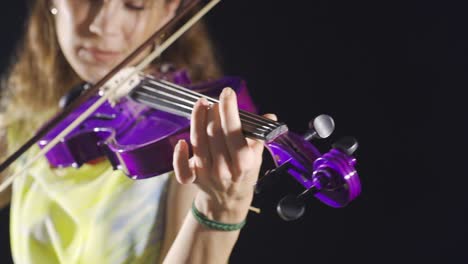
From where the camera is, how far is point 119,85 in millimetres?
1136

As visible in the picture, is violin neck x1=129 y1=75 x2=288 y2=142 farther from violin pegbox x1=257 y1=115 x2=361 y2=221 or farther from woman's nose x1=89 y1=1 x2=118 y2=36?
woman's nose x1=89 y1=1 x2=118 y2=36

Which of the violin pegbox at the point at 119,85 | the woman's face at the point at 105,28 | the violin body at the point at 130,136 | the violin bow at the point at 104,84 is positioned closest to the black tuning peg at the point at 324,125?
the violin body at the point at 130,136

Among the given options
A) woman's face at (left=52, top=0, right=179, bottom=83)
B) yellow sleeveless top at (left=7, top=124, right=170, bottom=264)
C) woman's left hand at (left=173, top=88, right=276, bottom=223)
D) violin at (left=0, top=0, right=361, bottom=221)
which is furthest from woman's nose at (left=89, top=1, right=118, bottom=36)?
woman's left hand at (left=173, top=88, right=276, bottom=223)

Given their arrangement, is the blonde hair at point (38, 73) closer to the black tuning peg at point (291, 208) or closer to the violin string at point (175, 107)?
the violin string at point (175, 107)

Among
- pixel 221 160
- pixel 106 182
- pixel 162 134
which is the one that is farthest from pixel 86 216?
pixel 221 160

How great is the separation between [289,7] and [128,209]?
1.77 ft

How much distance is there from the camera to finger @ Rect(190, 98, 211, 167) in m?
0.84

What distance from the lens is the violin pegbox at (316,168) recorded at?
78 centimetres

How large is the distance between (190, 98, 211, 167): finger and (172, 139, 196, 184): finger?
15 mm

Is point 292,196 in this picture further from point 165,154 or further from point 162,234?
point 162,234

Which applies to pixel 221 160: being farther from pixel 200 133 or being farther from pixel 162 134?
pixel 162 134

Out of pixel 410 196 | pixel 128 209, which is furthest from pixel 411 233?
pixel 128 209

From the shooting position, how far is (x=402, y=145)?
113 centimetres

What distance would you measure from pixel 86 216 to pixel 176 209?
0.66 ft
